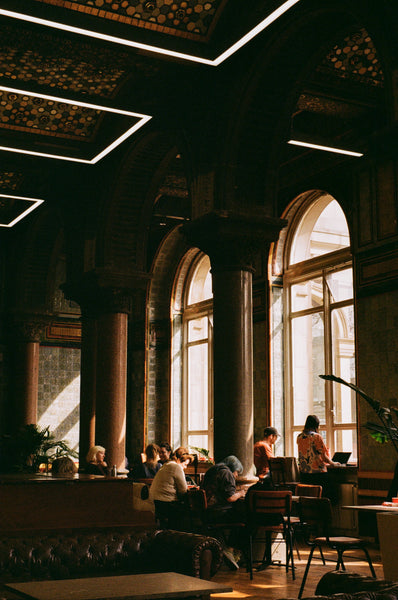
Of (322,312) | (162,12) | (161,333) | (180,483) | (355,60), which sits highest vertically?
(355,60)

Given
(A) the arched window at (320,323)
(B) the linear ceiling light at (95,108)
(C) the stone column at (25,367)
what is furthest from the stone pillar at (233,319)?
(C) the stone column at (25,367)

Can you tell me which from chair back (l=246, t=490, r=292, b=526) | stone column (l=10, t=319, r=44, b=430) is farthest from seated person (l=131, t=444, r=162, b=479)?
stone column (l=10, t=319, r=44, b=430)

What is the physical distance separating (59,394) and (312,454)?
8876 mm

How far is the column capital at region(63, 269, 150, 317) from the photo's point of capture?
12.1 m

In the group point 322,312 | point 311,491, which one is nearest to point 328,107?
point 322,312

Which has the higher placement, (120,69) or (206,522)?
(120,69)

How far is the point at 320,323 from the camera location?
1312 centimetres

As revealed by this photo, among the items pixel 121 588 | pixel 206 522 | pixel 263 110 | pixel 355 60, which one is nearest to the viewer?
pixel 121 588

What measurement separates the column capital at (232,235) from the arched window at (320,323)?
12.4 feet

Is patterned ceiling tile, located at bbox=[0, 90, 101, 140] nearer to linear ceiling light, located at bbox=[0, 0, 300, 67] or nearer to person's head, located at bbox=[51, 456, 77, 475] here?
linear ceiling light, located at bbox=[0, 0, 300, 67]

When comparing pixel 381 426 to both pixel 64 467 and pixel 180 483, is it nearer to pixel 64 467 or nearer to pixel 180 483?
pixel 180 483

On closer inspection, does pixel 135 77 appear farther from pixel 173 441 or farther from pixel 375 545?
pixel 173 441

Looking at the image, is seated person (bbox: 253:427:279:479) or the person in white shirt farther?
seated person (bbox: 253:427:279:479)

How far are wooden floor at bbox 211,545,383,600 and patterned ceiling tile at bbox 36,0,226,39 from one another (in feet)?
17.3
